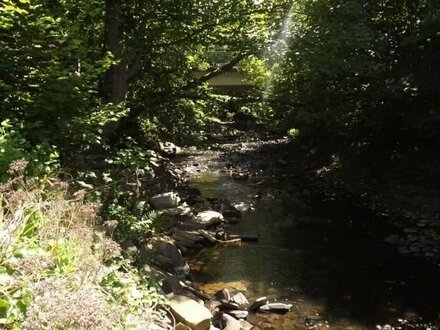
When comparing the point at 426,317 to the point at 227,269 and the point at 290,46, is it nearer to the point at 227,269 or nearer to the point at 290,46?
the point at 227,269

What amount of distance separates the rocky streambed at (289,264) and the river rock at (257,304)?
34 millimetres

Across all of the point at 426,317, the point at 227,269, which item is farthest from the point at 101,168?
the point at 426,317

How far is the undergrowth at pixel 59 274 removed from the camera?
11.8 feet

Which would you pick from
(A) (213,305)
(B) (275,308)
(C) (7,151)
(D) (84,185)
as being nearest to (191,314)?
(A) (213,305)

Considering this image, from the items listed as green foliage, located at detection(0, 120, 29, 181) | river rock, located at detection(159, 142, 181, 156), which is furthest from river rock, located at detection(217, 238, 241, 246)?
river rock, located at detection(159, 142, 181, 156)

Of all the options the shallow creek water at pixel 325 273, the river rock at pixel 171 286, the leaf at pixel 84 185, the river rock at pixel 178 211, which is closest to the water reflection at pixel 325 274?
the shallow creek water at pixel 325 273

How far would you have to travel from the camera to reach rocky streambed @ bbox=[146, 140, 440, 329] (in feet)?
28.1

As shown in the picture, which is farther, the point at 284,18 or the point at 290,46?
the point at 284,18

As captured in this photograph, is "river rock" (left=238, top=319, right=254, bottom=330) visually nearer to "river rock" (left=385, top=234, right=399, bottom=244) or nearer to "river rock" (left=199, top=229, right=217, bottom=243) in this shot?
"river rock" (left=199, top=229, right=217, bottom=243)

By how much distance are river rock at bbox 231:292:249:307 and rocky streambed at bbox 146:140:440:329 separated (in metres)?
0.03

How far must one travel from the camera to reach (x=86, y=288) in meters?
4.26

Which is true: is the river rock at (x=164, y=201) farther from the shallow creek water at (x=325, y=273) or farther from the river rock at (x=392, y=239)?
the river rock at (x=392, y=239)

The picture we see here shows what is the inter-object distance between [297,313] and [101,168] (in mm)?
5284

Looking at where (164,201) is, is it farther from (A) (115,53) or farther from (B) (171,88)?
(A) (115,53)
